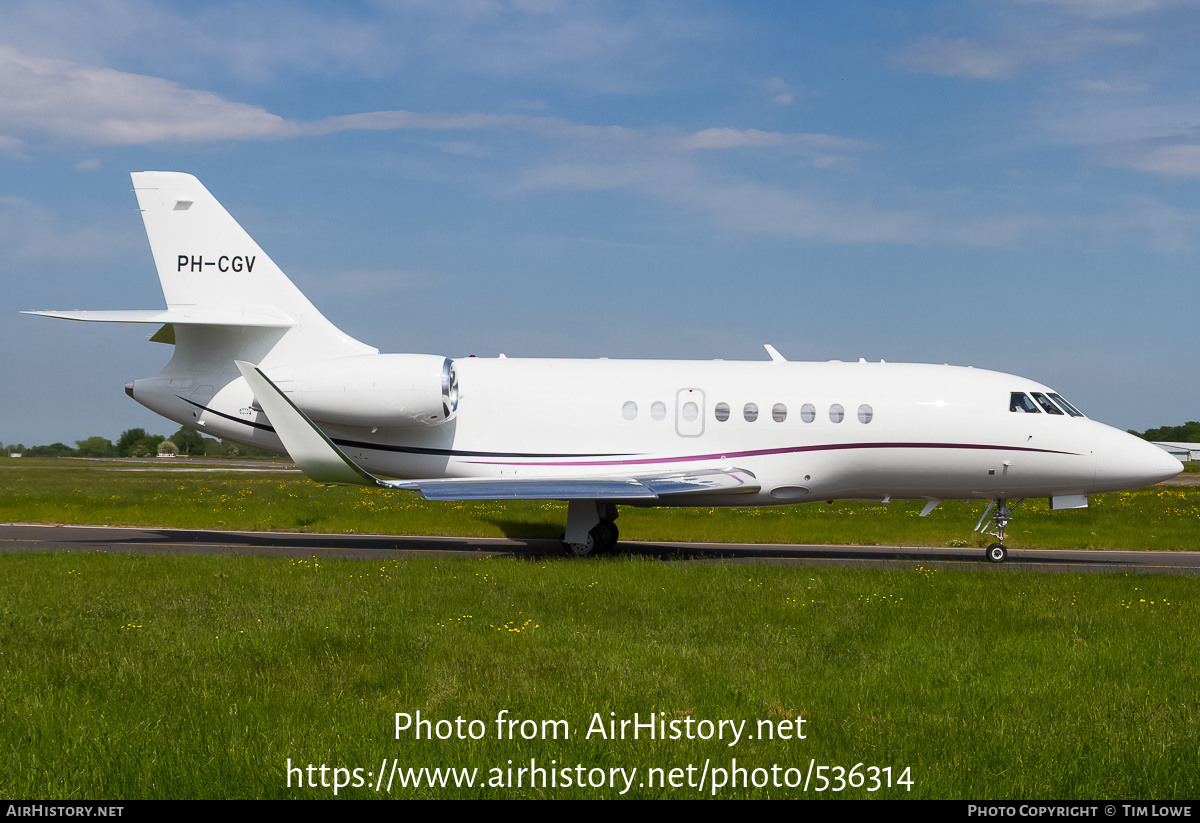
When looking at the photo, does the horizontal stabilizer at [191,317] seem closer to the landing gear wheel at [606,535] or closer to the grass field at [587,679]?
the grass field at [587,679]

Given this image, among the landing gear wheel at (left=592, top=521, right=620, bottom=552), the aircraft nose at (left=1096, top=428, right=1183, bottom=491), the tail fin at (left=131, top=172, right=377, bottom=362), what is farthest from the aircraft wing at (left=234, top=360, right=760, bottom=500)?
the aircraft nose at (left=1096, top=428, right=1183, bottom=491)

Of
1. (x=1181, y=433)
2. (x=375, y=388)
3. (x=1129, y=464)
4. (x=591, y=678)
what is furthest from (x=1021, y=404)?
(x=1181, y=433)

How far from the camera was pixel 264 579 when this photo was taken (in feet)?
43.7

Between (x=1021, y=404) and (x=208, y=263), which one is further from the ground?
(x=208, y=263)

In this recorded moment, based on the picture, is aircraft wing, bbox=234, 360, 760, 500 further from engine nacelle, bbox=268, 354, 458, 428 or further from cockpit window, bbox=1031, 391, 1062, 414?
cockpit window, bbox=1031, 391, 1062, 414

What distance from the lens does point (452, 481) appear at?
58.2 feet

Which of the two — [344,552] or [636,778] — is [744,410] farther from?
[636,778]

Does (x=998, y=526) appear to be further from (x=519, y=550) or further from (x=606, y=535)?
(x=519, y=550)

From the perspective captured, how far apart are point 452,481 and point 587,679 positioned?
10.0m

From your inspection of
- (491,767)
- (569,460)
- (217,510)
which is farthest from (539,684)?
(217,510)

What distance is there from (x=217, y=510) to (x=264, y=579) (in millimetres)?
13357

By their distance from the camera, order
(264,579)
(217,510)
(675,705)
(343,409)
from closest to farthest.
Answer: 1. (675,705)
2. (264,579)
3. (343,409)
4. (217,510)

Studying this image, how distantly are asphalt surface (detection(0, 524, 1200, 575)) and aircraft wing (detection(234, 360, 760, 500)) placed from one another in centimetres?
125

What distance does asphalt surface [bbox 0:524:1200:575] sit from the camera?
59.5 ft
